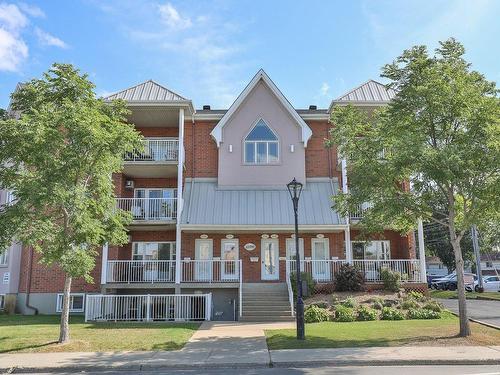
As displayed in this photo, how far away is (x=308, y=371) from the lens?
985 cm

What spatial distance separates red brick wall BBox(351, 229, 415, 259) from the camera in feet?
76.8

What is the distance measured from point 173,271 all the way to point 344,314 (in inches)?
350

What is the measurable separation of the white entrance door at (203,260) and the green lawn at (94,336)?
4.33 meters

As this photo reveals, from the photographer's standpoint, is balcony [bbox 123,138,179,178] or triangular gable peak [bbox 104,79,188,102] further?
triangular gable peak [bbox 104,79,188,102]

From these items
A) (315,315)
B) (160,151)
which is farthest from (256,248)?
(160,151)

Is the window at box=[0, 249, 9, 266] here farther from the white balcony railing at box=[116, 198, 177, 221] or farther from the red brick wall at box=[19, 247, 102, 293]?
the white balcony railing at box=[116, 198, 177, 221]

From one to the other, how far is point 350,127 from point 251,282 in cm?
1051

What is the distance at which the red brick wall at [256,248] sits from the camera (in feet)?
74.7

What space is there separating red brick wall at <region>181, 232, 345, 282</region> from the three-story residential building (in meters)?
0.05

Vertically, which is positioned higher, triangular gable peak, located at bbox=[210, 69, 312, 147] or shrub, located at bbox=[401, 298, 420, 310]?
triangular gable peak, located at bbox=[210, 69, 312, 147]

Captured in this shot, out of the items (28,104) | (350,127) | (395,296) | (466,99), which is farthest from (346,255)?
(28,104)

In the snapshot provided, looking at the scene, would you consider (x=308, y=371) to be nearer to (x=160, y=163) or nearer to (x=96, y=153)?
(x=96, y=153)

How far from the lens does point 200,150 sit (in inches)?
977

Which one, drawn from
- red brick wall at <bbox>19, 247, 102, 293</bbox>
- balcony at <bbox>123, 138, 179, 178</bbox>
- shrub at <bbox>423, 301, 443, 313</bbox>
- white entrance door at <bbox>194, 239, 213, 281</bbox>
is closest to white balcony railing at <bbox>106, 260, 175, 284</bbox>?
white entrance door at <bbox>194, 239, 213, 281</bbox>
